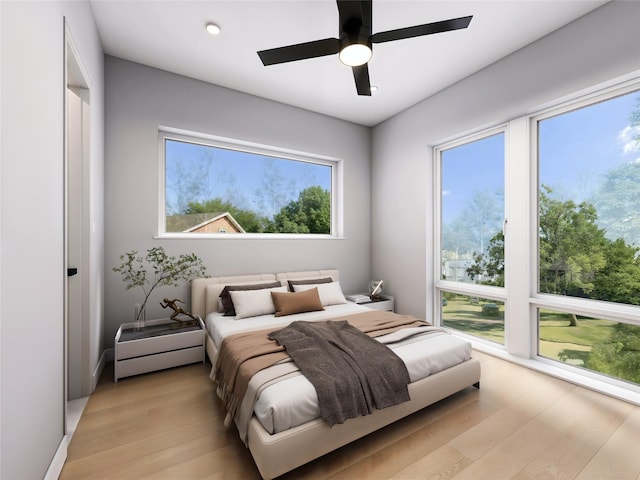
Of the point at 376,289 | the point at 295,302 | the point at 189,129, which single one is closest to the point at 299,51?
the point at 189,129

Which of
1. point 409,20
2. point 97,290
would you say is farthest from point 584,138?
point 97,290

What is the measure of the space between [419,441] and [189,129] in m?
3.54

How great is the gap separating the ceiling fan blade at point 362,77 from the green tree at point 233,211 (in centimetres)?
206

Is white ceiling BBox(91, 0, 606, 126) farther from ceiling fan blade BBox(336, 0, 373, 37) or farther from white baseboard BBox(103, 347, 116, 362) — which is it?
white baseboard BBox(103, 347, 116, 362)

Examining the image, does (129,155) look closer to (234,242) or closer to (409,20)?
(234,242)

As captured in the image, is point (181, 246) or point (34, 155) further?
point (181, 246)

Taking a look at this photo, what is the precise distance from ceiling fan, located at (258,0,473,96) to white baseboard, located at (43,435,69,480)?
2.48 m

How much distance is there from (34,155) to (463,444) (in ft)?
8.84

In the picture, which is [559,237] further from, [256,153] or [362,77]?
[256,153]

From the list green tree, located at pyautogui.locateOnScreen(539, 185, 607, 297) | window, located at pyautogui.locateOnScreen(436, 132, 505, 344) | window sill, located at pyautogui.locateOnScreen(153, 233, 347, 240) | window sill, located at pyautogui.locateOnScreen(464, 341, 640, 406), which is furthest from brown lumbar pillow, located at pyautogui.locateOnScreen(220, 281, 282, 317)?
green tree, located at pyautogui.locateOnScreen(539, 185, 607, 297)

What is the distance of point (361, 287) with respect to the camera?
444 cm

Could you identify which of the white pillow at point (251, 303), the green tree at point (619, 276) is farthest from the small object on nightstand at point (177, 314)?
the green tree at point (619, 276)

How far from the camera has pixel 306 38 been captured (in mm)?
2551

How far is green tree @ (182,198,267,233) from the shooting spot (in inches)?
133
